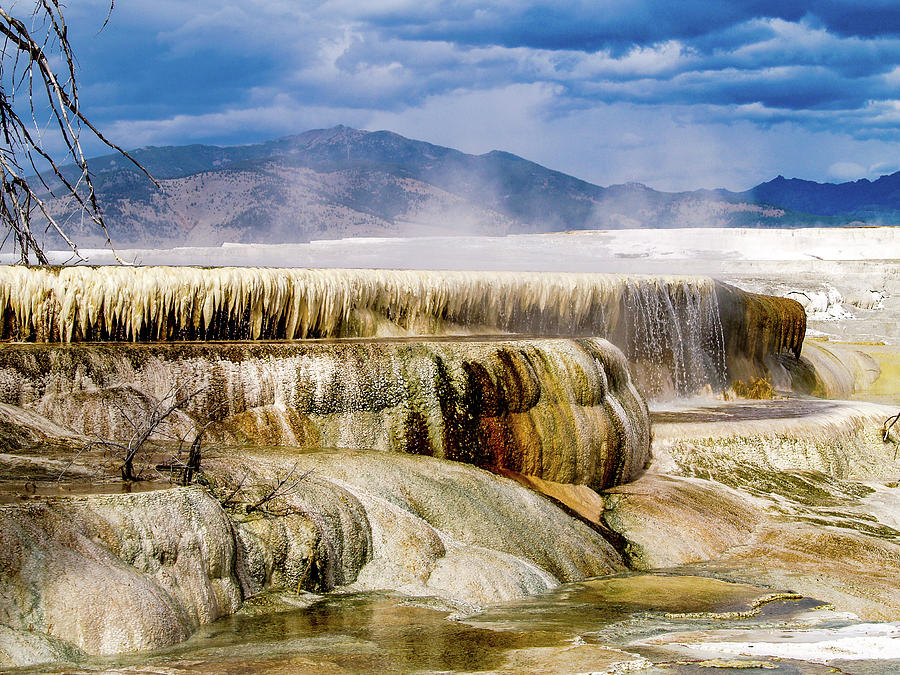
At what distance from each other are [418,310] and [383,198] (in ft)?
198

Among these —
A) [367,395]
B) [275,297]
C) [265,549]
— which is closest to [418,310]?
[275,297]

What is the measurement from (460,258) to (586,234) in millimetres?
6043

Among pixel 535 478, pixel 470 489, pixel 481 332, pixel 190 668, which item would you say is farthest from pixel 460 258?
pixel 190 668

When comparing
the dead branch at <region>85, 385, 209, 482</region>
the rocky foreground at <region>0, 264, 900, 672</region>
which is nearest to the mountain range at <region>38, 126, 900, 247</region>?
the rocky foreground at <region>0, 264, 900, 672</region>

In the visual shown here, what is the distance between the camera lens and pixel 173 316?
8773 mm

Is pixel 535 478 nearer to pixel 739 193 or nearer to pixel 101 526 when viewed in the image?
pixel 101 526

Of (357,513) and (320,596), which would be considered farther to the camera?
(357,513)

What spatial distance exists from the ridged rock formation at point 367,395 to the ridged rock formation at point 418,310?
1416mm

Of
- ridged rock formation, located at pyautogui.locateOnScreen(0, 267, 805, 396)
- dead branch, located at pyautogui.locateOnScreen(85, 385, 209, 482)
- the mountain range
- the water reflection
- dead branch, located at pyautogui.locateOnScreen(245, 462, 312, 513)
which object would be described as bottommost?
the water reflection

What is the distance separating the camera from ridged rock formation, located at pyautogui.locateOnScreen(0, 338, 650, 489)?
646cm

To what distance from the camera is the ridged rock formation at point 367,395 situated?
646cm

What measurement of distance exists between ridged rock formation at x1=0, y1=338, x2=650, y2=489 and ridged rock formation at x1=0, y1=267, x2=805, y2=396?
4.65ft

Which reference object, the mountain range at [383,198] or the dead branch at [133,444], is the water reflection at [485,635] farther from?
the mountain range at [383,198]

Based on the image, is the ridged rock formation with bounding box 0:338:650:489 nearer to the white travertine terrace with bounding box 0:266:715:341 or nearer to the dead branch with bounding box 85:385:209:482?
the dead branch with bounding box 85:385:209:482
